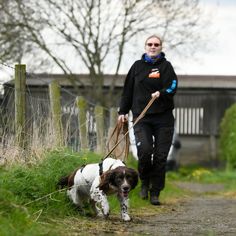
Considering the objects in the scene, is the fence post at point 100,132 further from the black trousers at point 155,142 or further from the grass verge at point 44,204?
the grass verge at point 44,204

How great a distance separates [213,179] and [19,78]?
14282 millimetres

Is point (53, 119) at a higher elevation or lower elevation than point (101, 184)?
higher

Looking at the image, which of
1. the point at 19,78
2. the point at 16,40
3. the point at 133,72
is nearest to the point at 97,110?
the point at 133,72

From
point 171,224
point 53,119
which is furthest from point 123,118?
point 171,224

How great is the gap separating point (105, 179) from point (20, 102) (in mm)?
1995

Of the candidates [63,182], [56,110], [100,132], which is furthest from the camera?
[100,132]

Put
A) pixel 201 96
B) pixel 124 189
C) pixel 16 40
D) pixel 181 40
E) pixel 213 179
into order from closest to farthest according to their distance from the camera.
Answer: pixel 124 189, pixel 213 179, pixel 16 40, pixel 181 40, pixel 201 96

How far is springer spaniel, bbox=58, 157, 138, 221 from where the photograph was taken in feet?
28.0

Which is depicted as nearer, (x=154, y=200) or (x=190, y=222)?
(x=190, y=222)

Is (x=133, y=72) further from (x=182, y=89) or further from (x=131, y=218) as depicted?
(x=182, y=89)

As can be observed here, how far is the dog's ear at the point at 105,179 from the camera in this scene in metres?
8.52

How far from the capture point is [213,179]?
78.0ft

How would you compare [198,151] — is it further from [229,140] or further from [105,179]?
[105,179]

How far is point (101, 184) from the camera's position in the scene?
28.1ft
